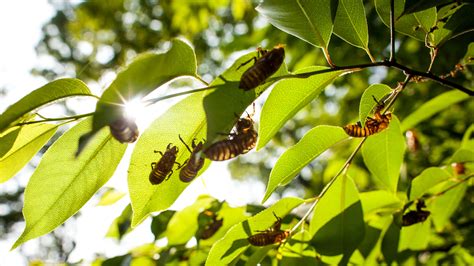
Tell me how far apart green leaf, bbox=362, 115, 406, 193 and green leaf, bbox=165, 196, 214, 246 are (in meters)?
0.80

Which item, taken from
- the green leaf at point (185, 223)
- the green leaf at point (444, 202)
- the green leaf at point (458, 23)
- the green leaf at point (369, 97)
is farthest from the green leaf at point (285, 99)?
the green leaf at point (444, 202)

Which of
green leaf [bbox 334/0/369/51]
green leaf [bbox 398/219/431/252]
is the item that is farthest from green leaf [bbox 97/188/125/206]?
green leaf [bbox 334/0/369/51]

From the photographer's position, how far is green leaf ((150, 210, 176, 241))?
7.88ft

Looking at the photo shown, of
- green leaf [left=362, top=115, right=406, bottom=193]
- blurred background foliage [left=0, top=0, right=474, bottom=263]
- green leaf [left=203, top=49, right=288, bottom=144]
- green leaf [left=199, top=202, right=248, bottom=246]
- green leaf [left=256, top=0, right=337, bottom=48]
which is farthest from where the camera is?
blurred background foliage [left=0, top=0, right=474, bottom=263]

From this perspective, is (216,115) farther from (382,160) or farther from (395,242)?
(395,242)

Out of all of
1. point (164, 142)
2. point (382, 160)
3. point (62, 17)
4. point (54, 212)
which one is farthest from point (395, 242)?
point (62, 17)

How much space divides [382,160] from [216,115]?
113 centimetres

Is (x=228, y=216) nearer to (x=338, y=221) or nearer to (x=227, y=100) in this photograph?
(x=338, y=221)

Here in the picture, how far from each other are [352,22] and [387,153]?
722mm

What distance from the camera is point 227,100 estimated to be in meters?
1.30

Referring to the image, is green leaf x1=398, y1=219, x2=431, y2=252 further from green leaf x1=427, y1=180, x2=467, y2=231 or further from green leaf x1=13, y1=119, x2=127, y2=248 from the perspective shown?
green leaf x1=13, y1=119, x2=127, y2=248

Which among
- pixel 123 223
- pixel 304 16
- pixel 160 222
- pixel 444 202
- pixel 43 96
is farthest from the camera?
pixel 123 223

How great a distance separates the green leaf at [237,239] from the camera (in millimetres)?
1748

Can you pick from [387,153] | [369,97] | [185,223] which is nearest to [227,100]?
[369,97]
